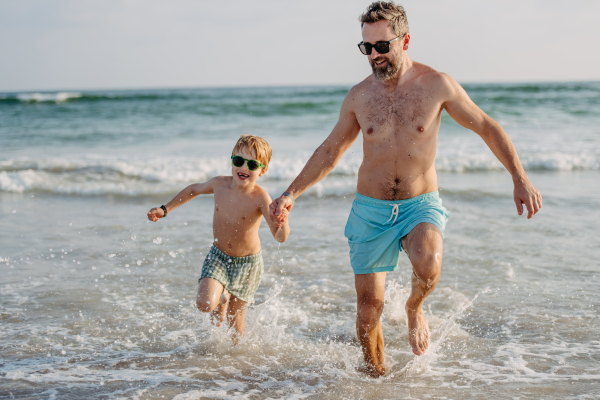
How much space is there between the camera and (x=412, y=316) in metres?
3.52

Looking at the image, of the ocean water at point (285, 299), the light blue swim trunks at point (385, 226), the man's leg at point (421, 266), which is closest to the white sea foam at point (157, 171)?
the ocean water at point (285, 299)

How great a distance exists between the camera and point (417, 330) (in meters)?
3.52

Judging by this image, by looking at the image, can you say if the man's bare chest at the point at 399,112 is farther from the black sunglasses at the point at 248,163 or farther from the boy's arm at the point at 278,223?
the black sunglasses at the point at 248,163

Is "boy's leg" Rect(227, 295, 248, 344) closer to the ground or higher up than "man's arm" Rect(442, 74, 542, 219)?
closer to the ground

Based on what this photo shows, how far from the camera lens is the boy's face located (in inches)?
160

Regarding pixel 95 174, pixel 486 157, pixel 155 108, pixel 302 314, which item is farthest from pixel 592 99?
pixel 302 314

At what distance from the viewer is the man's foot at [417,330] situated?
352 centimetres

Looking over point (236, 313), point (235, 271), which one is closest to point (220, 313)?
point (236, 313)

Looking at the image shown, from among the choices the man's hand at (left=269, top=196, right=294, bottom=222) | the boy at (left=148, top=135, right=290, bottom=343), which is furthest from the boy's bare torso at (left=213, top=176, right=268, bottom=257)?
the man's hand at (left=269, top=196, right=294, bottom=222)

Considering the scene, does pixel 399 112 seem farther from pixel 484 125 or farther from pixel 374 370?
pixel 374 370

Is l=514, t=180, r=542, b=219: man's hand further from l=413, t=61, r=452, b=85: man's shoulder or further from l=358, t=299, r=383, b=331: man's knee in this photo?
l=358, t=299, r=383, b=331: man's knee

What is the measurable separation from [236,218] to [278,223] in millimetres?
Answer: 781

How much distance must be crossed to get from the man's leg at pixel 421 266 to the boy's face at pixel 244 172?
1.28 meters

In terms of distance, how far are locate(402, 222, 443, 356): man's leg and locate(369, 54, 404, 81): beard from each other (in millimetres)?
951
